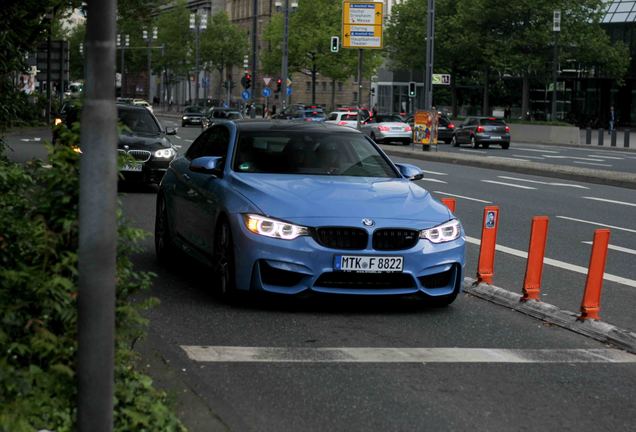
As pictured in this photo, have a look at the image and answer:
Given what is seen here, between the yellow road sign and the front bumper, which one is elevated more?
the yellow road sign

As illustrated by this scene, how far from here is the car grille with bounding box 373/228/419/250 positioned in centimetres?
937

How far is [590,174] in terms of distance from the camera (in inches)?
1179

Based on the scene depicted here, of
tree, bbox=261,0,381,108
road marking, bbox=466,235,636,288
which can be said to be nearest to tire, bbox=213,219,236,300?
road marking, bbox=466,235,636,288

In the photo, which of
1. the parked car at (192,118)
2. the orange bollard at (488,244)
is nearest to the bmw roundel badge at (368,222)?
the orange bollard at (488,244)

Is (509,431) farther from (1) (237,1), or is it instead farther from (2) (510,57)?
(1) (237,1)

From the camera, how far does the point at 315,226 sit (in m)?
9.27

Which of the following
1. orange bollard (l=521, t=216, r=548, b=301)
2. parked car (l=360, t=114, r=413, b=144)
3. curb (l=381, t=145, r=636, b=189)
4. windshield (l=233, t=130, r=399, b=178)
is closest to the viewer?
orange bollard (l=521, t=216, r=548, b=301)

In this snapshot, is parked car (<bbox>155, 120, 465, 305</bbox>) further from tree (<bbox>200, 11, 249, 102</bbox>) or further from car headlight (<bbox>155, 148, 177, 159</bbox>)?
tree (<bbox>200, 11, 249, 102</bbox>)

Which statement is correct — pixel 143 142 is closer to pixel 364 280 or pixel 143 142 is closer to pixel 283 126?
pixel 283 126

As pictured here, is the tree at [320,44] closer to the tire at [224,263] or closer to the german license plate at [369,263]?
the tire at [224,263]

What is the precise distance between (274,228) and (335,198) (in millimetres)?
635

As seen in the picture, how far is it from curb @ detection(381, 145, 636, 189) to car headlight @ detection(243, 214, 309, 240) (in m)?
19.6

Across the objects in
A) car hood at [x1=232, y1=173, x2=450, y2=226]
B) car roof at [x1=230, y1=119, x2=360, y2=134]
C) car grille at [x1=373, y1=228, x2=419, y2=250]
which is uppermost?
car roof at [x1=230, y1=119, x2=360, y2=134]

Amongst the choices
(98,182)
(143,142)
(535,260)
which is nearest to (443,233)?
(535,260)
